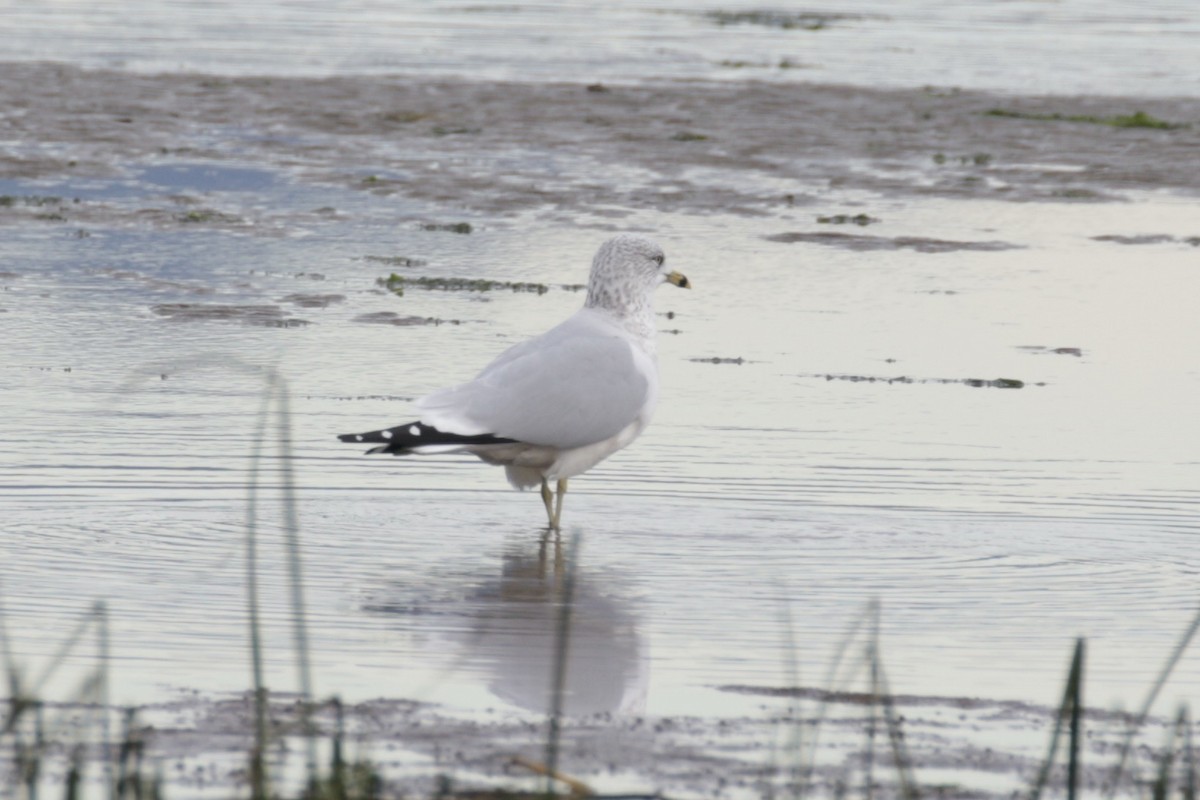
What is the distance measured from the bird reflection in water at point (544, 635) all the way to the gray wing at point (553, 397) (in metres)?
0.41

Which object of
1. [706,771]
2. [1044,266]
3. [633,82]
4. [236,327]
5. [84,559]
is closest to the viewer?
[706,771]

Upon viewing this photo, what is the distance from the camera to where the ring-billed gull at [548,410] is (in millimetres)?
7189

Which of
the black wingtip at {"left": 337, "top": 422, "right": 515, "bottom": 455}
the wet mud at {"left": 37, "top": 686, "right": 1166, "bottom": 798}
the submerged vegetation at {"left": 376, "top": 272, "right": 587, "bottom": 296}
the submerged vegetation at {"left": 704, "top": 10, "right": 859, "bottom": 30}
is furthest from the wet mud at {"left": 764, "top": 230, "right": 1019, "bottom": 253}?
the submerged vegetation at {"left": 704, "top": 10, "right": 859, "bottom": 30}

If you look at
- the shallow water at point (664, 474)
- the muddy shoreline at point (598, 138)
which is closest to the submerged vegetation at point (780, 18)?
the muddy shoreline at point (598, 138)

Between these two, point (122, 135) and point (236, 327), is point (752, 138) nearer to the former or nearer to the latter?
point (122, 135)

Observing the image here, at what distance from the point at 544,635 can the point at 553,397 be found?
1.52 metres

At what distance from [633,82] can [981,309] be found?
1120cm

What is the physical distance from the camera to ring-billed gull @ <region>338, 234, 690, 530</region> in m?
7.19

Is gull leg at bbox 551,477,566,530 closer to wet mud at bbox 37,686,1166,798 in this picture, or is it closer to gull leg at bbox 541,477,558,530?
gull leg at bbox 541,477,558,530

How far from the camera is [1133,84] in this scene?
2309 cm

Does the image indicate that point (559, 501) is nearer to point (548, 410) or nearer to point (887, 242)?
point (548, 410)

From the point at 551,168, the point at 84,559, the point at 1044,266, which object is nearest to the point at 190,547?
the point at 84,559

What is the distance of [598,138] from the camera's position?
18000mm

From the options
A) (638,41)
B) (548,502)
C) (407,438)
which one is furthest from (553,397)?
(638,41)
